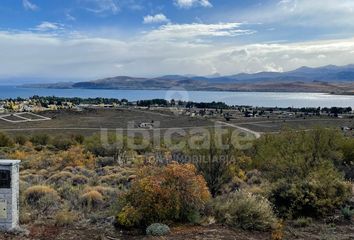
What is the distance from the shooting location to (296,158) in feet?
47.9

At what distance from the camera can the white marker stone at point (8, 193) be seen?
9.09 metres

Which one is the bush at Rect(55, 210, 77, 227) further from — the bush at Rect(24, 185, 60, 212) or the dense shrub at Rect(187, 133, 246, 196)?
the dense shrub at Rect(187, 133, 246, 196)

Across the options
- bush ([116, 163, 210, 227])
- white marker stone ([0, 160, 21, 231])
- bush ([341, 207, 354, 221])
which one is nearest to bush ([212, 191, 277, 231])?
bush ([116, 163, 210, 227])

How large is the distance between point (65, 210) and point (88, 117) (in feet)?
250

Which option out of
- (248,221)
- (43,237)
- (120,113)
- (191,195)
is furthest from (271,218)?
(120,113)

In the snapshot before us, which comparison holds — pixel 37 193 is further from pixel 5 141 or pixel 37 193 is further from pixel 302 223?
pixel 5 141

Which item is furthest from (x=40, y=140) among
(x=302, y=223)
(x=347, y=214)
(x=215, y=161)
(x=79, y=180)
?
(x=347, y=214)

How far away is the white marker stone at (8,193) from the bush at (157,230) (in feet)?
9.22

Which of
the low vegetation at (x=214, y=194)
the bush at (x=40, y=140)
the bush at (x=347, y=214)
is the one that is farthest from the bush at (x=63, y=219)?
the bush at (x=40, y=140)

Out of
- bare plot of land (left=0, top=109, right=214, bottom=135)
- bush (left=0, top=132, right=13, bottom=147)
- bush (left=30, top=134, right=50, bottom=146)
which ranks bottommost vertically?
bare plot of land (left=0, top=109, right=214, bottom=135)

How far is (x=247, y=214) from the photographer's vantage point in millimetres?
9992

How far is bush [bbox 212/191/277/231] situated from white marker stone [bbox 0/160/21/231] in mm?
4485

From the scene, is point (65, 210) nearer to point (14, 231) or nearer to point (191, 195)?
point (14, 231)

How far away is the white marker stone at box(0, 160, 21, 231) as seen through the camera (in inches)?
358
